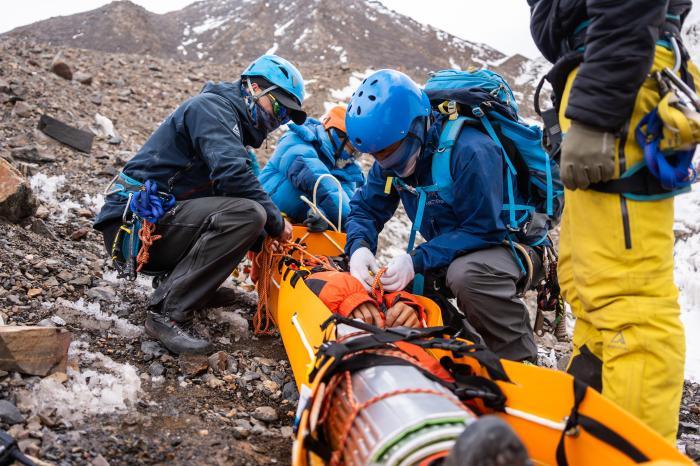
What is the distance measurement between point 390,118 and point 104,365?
2258 millimetres

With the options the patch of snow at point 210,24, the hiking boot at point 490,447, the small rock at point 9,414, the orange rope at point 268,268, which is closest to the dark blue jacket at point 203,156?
the orange rope at point 268,268

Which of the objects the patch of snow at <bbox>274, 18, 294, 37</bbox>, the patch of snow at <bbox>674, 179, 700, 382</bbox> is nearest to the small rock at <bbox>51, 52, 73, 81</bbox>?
the patch of snow at <bbox>674, 179, 700, 382</bbox>

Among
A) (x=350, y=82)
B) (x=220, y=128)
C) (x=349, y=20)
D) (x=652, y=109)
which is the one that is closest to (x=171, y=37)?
(x=349, y=20)

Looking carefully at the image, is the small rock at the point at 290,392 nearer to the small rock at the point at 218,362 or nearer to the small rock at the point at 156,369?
the small rock at the point at 218,362

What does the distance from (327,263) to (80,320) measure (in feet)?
5.64

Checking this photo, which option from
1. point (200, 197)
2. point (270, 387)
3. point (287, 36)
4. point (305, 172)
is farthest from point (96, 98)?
point (287, 36)

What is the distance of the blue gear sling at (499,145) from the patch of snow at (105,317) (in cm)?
198

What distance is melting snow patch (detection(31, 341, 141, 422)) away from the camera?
2617 millimetres

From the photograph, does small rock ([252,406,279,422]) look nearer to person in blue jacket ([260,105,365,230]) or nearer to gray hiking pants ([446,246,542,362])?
gray hiking pants ([446,246,542,362])

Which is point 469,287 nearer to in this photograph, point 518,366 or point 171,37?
point 518,366

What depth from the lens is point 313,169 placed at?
5.26 metres

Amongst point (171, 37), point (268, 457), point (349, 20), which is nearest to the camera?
point (268, 457)

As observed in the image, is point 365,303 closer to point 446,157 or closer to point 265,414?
point 265,414

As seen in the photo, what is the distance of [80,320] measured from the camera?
358 centimetres
